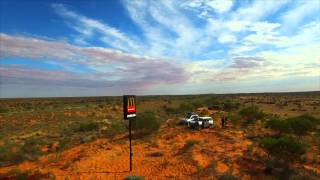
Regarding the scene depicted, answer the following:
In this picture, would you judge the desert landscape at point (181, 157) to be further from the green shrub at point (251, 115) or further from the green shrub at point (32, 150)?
the green shrub at point (251, 115)

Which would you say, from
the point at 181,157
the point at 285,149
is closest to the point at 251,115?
the point at 285,149

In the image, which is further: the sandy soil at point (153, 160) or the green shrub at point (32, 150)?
the green shrub at point (32, 150)

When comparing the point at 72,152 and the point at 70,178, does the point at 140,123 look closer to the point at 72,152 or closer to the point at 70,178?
the point at 72,152

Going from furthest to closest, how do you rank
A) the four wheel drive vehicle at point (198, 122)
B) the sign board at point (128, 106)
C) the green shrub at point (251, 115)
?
the green shrub at point (251, 115) → the four wheel drive vehicle at point (198, 122) → the sign board at point (128, 106)

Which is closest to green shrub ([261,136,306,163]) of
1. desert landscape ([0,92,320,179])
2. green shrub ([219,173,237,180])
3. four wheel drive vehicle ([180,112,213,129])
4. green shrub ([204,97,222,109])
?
desert landscape ([0,92,320,179])

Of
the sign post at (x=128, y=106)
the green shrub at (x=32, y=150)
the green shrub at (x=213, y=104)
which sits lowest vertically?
the green shrub at (x=32, y=150)

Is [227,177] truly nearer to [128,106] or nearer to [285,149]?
[285,149]

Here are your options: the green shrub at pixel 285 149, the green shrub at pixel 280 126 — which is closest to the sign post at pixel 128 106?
the green shrub at pixel 285 149

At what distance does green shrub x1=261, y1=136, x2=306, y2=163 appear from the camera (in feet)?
47.0

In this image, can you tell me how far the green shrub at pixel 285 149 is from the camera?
14.3 m

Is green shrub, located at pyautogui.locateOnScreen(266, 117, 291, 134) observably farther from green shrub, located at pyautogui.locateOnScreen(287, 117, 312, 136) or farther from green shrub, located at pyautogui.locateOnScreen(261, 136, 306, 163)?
green shrub, located at pyautogui.locateOnScreen(261, 136, 306, 163)

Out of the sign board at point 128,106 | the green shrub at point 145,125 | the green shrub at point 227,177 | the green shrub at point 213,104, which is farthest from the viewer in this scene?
the green shrub at point 213,104

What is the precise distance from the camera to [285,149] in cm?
1446

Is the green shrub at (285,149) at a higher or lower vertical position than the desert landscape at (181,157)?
higher
